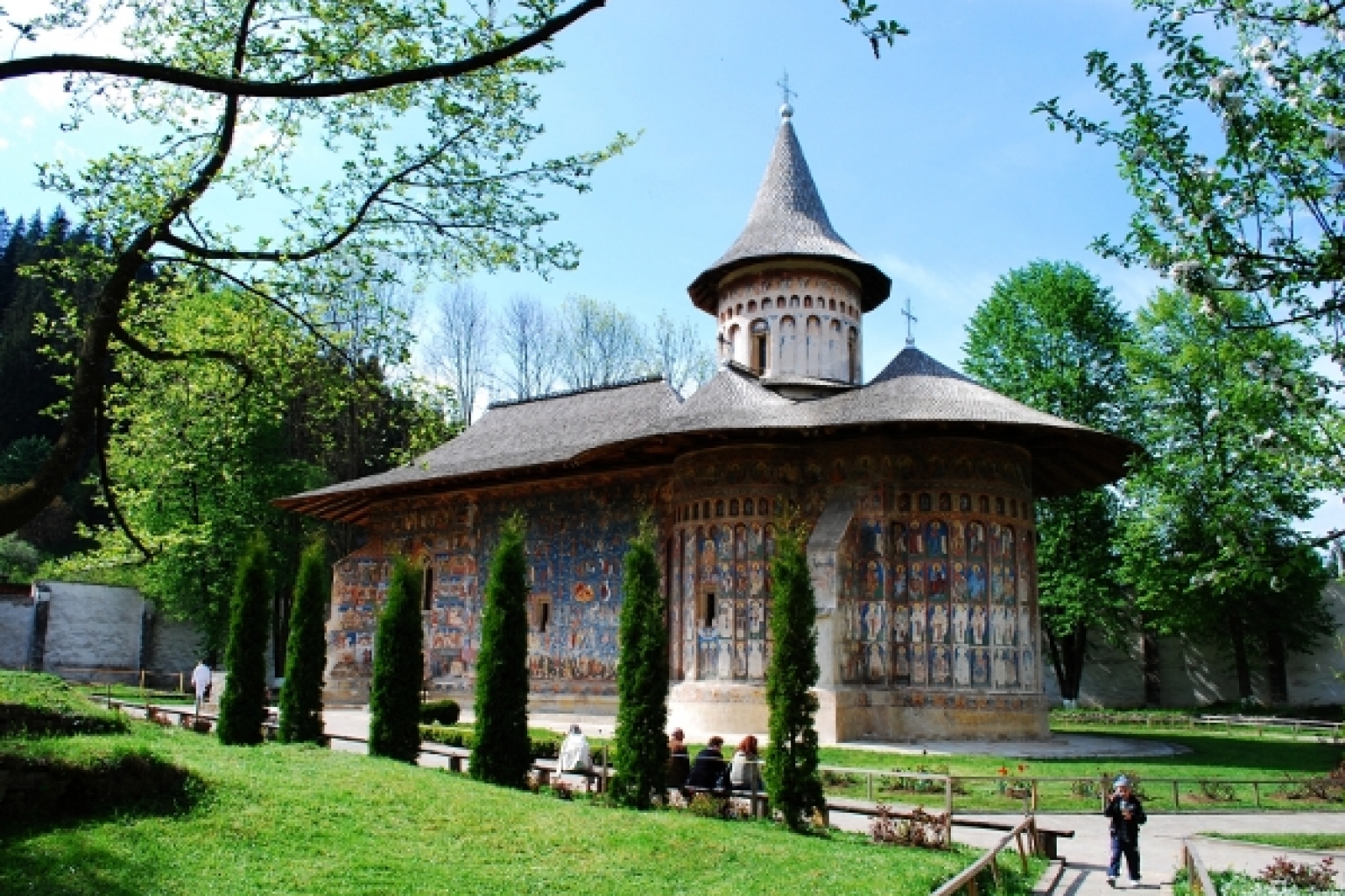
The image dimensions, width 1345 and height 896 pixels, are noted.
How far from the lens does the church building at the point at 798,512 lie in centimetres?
1745

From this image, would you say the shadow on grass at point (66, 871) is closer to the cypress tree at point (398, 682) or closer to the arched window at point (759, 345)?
the cypress tree at point (398, 682)

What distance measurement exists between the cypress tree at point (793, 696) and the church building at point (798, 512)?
6280 millimetres

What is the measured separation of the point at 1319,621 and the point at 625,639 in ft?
79.4

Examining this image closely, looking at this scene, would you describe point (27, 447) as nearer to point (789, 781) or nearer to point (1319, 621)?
point (789, 781)

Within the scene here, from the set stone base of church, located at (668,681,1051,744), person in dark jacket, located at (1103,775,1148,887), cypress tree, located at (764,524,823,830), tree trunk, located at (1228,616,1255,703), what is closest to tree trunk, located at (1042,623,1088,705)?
tree trunk, located at (1228,616,1255,703)

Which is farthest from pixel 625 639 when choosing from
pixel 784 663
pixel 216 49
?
pixel 216 49

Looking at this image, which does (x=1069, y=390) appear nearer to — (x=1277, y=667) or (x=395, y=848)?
(x=1277, y=667)

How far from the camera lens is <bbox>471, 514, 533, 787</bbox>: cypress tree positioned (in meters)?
11.9

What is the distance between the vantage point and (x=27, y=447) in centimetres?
4000

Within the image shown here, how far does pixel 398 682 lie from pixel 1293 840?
969 centimetres

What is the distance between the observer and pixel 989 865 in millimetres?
8086

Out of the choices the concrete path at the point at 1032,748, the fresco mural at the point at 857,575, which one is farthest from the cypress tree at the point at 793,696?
the fresco mural at the point at 857,575

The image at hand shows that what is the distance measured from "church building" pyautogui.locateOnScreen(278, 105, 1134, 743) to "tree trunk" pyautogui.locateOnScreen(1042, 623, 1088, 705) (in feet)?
34.1

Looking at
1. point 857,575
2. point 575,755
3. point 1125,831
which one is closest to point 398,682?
point 575,755
